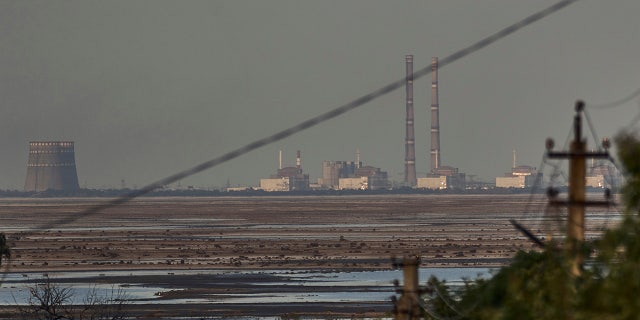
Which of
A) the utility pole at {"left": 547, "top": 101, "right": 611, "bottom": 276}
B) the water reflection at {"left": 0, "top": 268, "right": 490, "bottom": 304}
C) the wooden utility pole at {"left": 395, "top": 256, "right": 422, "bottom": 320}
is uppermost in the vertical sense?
the utility pole at {"left": 547, "top": 101, "right": 611, "bottom": 276}

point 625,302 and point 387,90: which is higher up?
point 387,90

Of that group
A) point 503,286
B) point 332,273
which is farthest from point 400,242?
point 503,286

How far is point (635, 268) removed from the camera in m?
18.6

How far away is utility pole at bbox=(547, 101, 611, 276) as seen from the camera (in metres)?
22.0

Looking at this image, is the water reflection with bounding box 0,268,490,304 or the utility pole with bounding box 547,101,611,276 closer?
the utility pole with bounding box 547,101,611,276

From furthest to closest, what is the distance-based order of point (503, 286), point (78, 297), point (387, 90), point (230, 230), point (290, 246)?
point (230, 230)
point (290, 246)
point (78, 297)
point (503, 286)
point (387, 90)

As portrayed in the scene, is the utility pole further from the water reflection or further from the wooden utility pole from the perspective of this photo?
the water reflection

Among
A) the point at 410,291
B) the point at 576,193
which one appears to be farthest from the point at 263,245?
the point at 576,193

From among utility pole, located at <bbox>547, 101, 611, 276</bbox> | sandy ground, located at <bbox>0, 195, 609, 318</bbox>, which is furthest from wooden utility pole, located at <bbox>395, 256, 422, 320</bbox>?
sandy ground, located at <bbox>0, 195, 609, 318</bbox>

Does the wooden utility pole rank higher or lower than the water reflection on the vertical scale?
higher

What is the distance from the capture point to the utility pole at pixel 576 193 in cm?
2200

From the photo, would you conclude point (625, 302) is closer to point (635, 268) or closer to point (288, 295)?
point (635, 268)

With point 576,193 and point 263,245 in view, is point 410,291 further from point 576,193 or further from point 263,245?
point 263,245

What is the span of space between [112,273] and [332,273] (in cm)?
1326
